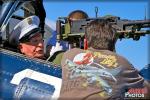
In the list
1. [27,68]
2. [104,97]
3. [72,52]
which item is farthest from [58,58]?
[104,97]

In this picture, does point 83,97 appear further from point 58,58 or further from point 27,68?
point 58,58

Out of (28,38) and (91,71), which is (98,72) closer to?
(91,71)

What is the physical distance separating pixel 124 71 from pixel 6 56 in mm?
978

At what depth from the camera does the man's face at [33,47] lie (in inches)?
165

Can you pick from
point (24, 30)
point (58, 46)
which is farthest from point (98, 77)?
point (58, 46)

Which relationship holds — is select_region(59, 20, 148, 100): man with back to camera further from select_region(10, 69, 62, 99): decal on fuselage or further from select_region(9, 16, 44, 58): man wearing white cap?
select_region(9, 16, 44, 58): man wearing white cap

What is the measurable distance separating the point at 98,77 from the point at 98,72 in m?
0.03

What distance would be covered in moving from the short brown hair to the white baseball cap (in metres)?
0.86

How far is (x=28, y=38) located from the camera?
421 centimetres

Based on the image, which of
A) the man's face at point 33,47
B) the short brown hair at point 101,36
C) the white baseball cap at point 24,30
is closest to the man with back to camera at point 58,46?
the man's face at point 33,47

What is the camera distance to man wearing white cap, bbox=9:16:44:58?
13.5ft

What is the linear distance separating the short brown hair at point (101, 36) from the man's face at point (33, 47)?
95cm

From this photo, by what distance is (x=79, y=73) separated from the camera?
10.6 ft

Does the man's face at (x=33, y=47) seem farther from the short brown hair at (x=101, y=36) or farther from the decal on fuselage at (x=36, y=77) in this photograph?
the short brown hair at (x=101, y=36)
